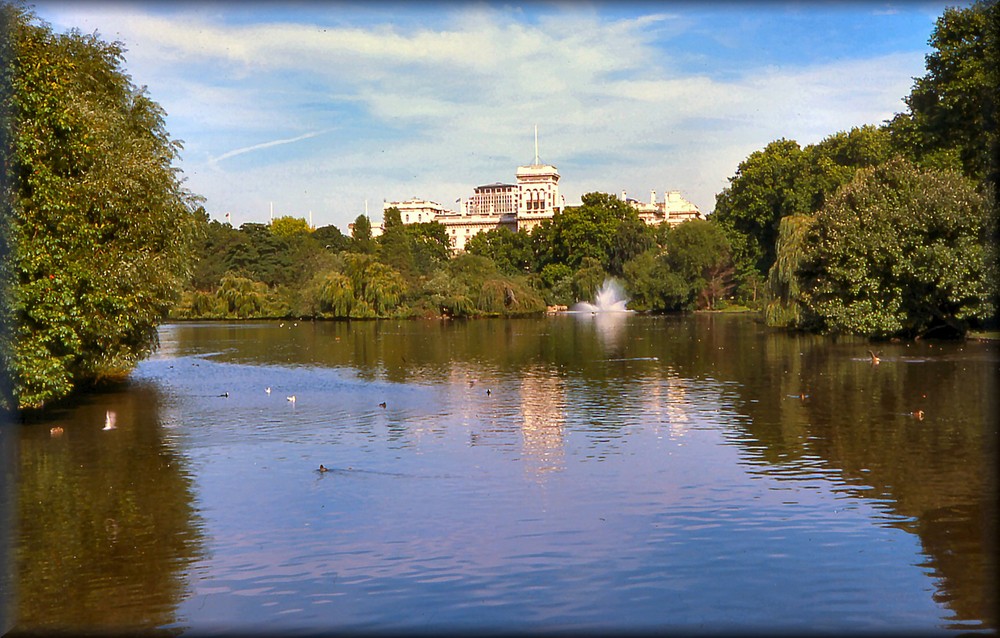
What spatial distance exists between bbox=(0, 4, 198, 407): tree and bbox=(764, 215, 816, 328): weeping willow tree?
126 feet

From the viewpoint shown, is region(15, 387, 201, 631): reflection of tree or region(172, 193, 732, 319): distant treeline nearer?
region(15, 387, 201, 631): reflection of tree

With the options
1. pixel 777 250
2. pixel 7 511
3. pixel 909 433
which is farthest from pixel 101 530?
pixel 777 250

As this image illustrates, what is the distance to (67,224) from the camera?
70.5 feet

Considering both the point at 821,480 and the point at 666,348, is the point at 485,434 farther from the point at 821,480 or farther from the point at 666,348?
the point at 666,348

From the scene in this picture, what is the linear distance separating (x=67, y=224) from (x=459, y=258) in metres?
83.5

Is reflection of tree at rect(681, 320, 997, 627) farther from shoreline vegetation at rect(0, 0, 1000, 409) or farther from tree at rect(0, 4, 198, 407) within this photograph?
tree at rect(0, 4, 198, 407)

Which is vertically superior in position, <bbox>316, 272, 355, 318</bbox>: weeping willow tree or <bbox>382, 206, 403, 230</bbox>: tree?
<bbox>382, 206, 403, 230</bbox>: tree

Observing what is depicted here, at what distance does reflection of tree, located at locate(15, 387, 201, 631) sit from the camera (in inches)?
414

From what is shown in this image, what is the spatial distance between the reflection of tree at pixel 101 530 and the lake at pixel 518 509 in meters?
0.05

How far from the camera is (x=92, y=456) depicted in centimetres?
1950

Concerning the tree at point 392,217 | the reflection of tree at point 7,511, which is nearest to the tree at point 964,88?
the reflection of tree at point 7,511

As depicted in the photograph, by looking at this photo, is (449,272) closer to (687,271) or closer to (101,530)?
(687,271)

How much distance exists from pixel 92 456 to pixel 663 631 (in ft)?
46.9

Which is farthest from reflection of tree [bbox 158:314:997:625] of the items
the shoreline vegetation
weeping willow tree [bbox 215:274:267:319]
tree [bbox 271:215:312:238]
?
tree [bbox 271:215:312:238]
